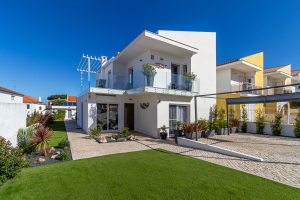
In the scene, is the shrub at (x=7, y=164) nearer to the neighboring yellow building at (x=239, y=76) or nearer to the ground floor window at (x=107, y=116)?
the ground floor window at (x=107, y=116)

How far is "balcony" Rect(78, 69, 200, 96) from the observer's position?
31.9 feet

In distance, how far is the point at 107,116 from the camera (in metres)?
12.3

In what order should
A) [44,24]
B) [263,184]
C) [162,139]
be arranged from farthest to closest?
[44,24] → [162,139] → [263,184]

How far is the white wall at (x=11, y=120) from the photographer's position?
6.19 meters

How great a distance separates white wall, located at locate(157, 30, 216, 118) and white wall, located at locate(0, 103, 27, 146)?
11.3m

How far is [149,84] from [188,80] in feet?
11.8

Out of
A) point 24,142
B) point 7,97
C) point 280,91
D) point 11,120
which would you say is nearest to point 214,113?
point 24,142

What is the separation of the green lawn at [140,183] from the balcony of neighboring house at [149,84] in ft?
17.9

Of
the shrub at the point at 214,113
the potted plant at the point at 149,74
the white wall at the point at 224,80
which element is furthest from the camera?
the white wall at the point at 224,80

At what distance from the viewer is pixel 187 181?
399 centimetres

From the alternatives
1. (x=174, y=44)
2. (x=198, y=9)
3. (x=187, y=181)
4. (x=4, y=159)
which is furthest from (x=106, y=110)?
(x=198, y=9)

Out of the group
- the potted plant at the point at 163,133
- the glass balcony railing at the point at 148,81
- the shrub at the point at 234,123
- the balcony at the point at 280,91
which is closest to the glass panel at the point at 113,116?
the glass balcony railing at the point at 148,81

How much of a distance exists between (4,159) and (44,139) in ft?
8.57

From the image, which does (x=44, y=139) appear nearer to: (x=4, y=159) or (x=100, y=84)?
(x=4, y=159)
